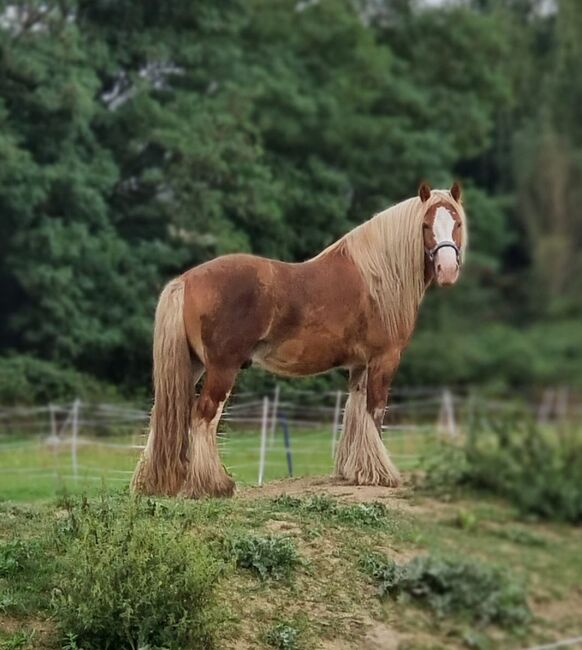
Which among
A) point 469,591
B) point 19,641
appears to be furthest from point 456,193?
point 469,591

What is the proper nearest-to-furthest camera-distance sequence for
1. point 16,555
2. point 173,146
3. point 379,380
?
point 16,555 < point 379,380 < point 173,146

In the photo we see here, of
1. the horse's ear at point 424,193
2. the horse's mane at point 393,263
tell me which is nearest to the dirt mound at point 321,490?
the horse's mane at point 393,263

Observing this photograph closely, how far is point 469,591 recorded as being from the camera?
233cm

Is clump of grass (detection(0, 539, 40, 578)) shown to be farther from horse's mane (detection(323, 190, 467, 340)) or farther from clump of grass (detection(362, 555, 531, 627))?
clump of grass (detection(362, 555, 531, 627))

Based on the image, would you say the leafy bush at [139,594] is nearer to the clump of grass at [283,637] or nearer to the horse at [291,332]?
the clump of grass at [283,637]

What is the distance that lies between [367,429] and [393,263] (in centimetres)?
100

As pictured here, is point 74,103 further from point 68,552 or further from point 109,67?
point 68,552

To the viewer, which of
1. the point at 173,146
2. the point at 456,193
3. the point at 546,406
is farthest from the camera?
the point at 173,146

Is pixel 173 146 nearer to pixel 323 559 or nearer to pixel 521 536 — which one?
pixel 323 559

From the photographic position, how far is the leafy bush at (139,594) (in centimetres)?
514

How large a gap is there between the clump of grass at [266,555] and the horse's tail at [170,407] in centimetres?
76

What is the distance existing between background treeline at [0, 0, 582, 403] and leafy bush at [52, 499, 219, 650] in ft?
24.3

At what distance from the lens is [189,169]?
1631 cm

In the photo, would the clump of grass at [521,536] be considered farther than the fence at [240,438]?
No
